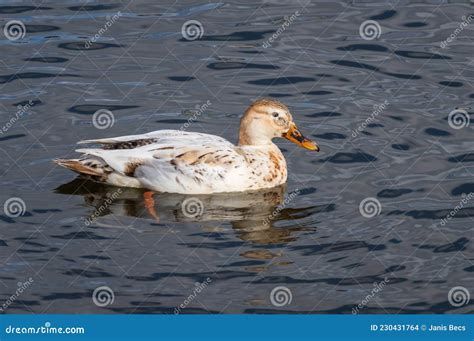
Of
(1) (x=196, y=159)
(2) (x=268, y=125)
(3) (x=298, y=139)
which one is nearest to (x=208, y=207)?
(1) (x=196, y=159)

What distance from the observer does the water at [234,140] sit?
47.2 feet

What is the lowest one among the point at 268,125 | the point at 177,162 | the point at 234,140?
the point at 177,162

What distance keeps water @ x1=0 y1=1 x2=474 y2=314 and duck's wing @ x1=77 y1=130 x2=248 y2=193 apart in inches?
8.5

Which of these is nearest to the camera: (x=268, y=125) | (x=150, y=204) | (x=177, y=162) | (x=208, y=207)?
(x=208, y=207)

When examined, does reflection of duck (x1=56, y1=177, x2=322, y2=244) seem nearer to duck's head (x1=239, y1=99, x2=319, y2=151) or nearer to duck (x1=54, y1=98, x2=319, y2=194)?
duck (x1=54, y1=98, x2=319, y2=194)

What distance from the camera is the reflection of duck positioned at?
52.1ft

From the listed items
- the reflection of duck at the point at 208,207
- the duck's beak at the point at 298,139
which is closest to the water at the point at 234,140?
the reflection of duck at the point at 208,207

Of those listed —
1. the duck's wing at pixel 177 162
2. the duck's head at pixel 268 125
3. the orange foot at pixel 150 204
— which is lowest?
the orange foot at pixel 150 204

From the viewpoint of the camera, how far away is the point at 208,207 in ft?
54.2

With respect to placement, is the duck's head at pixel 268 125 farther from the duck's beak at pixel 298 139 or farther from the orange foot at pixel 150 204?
the orange foot at pixel 150 204

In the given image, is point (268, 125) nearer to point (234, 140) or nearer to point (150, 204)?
point (234, 140)

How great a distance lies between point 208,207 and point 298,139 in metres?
1.75

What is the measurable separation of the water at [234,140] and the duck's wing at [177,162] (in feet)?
0.70

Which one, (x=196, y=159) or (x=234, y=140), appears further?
(x=234, y=140)
